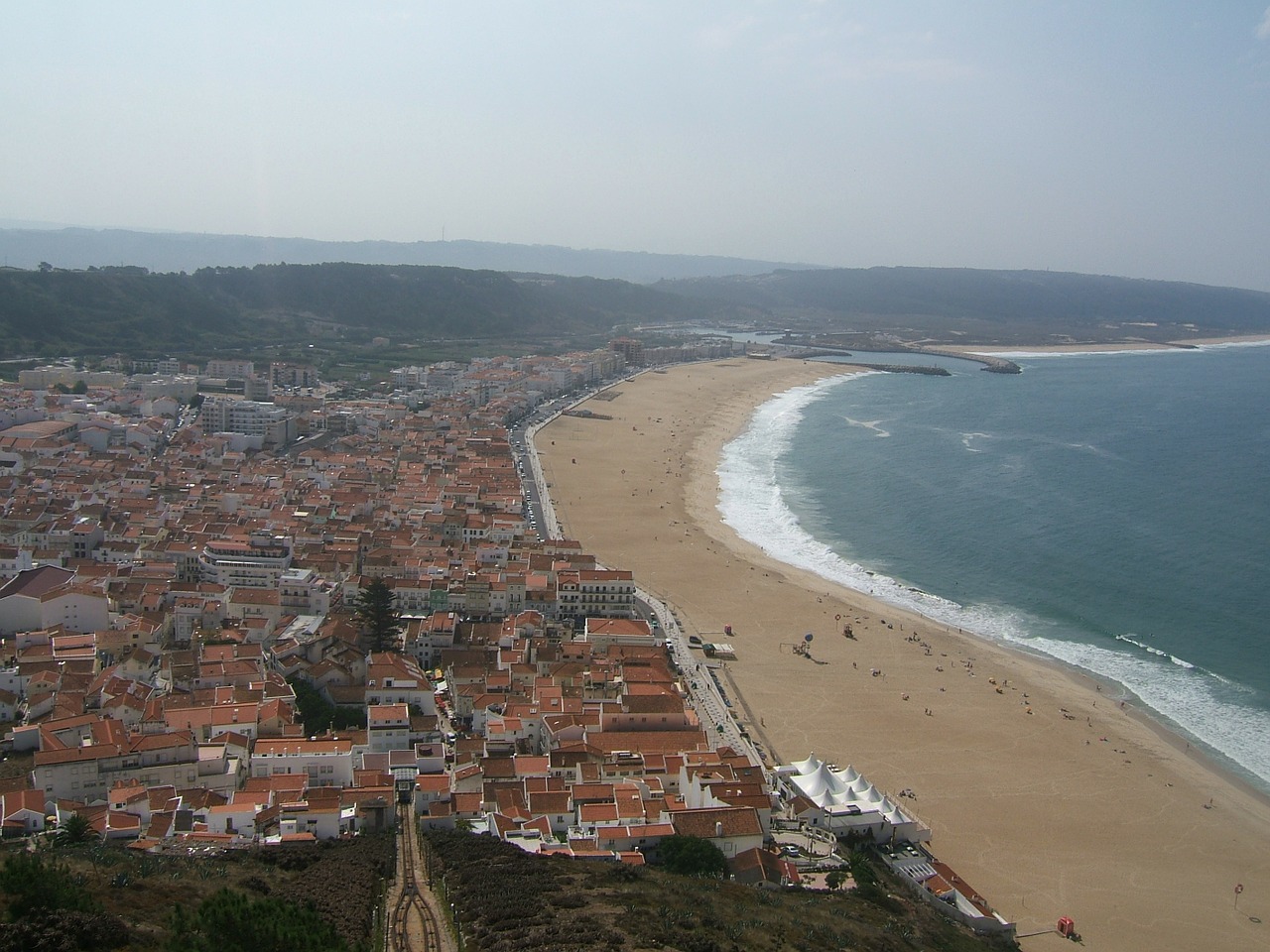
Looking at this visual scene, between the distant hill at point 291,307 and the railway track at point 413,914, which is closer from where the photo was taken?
the railway track at point 413,914

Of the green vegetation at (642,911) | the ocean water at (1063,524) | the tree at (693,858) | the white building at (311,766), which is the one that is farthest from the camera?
the ocean water at (1063,524)

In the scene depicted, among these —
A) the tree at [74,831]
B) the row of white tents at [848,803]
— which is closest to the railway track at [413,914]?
the tree at [74,831]

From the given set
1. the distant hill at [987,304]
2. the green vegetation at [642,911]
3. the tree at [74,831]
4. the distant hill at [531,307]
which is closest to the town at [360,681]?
the tree at [74,831]

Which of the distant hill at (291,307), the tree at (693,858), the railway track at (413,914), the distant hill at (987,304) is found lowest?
the tree at (693,858)

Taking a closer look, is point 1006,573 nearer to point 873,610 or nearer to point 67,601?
point 873,610

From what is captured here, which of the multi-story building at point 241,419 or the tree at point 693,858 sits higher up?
the multi-story building at point 241,419

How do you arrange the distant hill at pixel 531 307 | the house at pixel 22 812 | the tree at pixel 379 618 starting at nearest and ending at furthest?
the house at pixel 22 812 → the tree at pixel 379 618 → the distant hill at pixel 531 307

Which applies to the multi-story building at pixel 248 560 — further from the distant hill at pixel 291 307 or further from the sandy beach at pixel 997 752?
the distant hill at pixel 291 307

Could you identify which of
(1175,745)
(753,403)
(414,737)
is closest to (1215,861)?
(1175,745)
